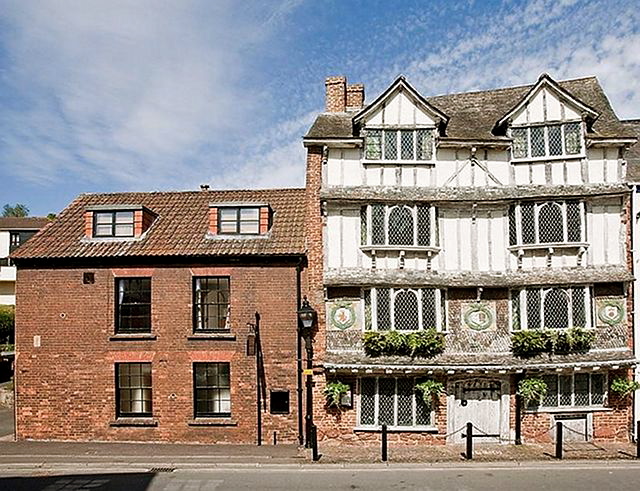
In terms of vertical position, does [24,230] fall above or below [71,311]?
above

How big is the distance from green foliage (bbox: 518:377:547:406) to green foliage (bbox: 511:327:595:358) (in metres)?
0.73

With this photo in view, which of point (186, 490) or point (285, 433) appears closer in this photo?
point (186, 490)

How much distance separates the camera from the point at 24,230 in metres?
46.7

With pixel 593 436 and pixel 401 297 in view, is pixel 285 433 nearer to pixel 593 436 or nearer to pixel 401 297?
pixel 401 297

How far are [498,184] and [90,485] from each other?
13812 mm

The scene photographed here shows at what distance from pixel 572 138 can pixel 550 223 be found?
2.71 m

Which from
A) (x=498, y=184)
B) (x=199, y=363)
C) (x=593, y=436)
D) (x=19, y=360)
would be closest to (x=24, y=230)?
(x=19, y=360)

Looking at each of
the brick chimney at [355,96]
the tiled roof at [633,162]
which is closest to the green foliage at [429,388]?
the tiled roof at [633,162]

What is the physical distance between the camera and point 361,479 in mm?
12938

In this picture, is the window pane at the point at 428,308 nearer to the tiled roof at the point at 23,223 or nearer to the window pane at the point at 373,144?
the window pane at the point at 373,144

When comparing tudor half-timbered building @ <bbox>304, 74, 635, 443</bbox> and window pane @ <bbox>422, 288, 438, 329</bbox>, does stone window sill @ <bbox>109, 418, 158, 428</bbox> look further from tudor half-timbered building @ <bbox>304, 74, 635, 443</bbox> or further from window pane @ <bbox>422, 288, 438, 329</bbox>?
window pane @ <bbox>422, 288, 438, 329</bbox>

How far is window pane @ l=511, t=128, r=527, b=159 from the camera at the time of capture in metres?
16.8

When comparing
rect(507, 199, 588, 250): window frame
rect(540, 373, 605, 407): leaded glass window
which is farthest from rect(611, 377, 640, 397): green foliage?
rect(507, 199, 588, 250): window frame

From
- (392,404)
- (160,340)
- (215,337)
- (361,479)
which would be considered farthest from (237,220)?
(361,479)
